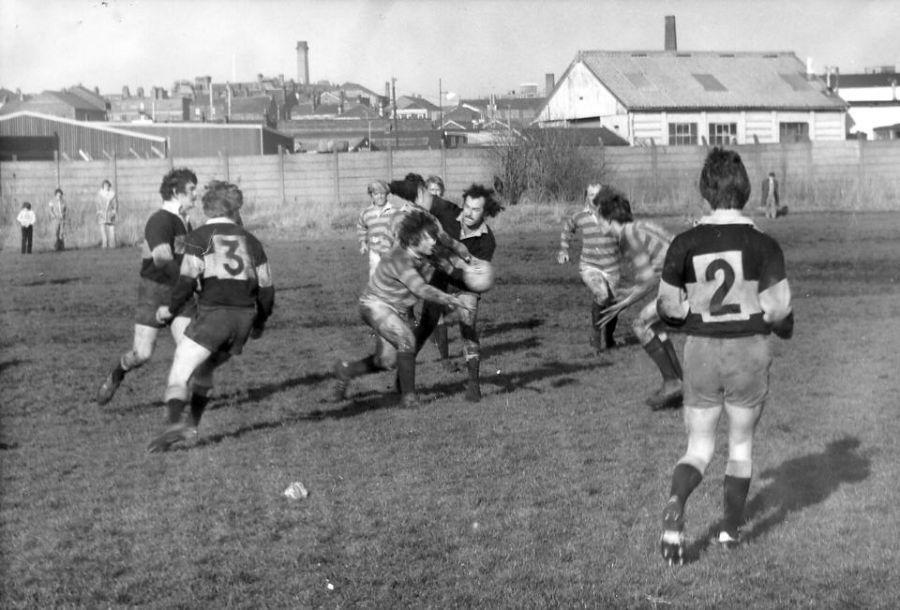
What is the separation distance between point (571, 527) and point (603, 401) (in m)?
3.77

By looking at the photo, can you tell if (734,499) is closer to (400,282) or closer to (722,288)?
(722,288)

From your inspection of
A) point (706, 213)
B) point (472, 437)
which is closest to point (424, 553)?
point (706, 213)

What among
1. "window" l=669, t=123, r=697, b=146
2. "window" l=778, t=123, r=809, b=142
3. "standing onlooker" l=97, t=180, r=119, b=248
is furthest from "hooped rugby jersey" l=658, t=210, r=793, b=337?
"window" l=778, t=123, r=809, b=142

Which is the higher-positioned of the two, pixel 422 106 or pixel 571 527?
pixel 422 106

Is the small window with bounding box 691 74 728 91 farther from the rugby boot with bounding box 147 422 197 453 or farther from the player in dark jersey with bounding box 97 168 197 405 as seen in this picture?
the rugby boot with bounding box 147 422 197 453

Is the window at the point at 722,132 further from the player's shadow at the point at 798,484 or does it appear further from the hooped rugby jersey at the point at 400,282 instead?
the player's shadow at the point at 798,484

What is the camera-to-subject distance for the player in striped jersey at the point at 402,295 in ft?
30.2

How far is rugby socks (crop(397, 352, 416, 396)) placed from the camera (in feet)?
31.4

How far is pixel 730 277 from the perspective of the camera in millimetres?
5602

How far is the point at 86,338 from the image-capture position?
49.5 ft

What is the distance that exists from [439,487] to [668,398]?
2.99 meters

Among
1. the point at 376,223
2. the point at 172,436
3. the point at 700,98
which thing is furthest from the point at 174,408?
the point at 700,98

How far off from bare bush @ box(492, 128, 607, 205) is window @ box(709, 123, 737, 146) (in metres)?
14.3

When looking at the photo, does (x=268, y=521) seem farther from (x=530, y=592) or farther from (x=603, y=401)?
(x=603, y=401)
